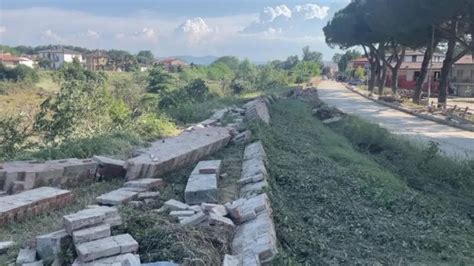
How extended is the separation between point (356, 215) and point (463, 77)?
48.9 meters

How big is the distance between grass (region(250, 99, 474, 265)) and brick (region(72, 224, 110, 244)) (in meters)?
1.62

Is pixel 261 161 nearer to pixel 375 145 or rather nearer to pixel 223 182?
pixel 223 182

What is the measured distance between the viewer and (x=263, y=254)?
4.14 m

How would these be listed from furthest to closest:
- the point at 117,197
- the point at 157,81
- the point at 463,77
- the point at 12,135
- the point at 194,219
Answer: the point at 463,77, the point at 157,81, the point at 12,135, the point at 117,197, the point at 194,219

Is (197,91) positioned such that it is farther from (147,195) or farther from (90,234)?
(90,234)

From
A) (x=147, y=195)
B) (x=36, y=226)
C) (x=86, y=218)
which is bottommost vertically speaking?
(x=36, y=226)

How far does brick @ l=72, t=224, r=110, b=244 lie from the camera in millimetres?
4105

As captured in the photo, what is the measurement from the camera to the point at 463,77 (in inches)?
1925

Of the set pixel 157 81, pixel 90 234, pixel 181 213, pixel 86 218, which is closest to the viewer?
pixel 90 234

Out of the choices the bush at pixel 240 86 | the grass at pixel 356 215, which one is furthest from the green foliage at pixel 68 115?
the bush at pixel 240 86

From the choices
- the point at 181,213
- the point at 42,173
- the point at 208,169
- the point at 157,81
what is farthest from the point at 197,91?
the point at 181,213

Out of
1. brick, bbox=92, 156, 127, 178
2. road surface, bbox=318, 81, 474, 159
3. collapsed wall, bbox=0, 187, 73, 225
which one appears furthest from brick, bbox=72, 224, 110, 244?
road surface, bbox=318, 81, 474, 159

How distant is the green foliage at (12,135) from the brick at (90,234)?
19.4 feet

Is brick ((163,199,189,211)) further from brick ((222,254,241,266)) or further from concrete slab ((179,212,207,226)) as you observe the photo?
brick ((222,254,241,266))
